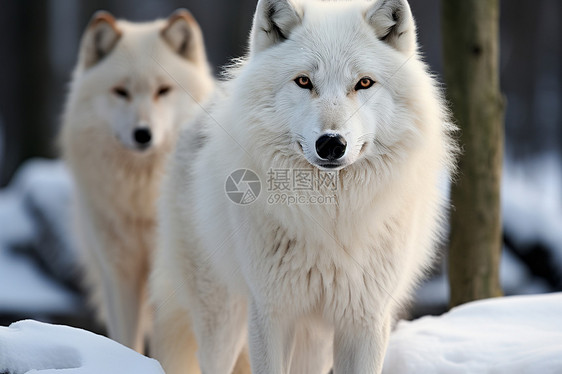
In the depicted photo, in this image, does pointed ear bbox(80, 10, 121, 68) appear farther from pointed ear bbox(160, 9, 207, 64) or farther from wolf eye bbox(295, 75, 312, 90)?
wolf eye bbox(295, 75, 312, 90)

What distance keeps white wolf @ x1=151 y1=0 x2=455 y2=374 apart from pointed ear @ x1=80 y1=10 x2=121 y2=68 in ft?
7.52

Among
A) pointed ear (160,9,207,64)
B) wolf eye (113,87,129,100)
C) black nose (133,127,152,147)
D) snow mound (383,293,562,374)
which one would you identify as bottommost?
snow mound (383,293,562,374)

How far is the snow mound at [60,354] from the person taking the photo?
7.37ft

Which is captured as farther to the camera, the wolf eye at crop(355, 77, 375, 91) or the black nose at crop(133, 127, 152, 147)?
the black nose at crop(133, 127, 152, 147)

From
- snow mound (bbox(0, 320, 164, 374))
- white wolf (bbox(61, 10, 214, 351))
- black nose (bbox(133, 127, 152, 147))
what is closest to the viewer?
snow mound (bbox(0, 320, 164, 374))

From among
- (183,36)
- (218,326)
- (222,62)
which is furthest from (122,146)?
(222,62)

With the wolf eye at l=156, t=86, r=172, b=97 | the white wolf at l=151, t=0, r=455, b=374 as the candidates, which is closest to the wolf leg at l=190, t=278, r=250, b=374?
the white wolf at l=151, t=0, r=455, b=374

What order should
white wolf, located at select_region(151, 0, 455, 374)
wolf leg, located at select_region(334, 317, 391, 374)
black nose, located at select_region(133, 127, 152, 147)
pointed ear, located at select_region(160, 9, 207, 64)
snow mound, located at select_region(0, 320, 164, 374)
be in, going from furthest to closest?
pointed ear, located at select_region(160, 9, 207, 64) → black nose, located at select_region(133, 127, 152, 147) → wolf leg, located at select_region(334, 317, 391, 374) → white wolf, located at select_region(151, 0, 455, 374) → snow mound, located at select_region(0, 320, 164, 374)

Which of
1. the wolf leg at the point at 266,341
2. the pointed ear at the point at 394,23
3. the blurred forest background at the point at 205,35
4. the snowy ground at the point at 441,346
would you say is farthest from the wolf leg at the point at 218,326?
the blurred forest background at the point at 205,35

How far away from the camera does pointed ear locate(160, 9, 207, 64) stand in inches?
203

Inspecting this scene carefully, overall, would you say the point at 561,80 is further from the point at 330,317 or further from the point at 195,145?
the point at 330,317

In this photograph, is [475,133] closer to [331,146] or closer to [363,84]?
[363,84]

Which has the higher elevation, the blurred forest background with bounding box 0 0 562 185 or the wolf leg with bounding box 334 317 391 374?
the blurred forest background with bounding box 0 0 562 185

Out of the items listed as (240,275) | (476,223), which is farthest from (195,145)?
(476,223)
